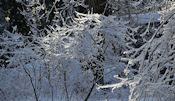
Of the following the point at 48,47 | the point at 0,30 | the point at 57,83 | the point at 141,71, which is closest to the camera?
the point at 141,71

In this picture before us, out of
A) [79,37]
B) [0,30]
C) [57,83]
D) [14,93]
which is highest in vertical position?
[79,37]

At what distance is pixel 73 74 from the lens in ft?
21.3

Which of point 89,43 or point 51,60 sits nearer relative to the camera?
point 89,43

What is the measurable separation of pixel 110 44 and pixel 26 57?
7.71 ft

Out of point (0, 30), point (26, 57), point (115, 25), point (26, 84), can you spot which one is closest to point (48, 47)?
point (26, 57)

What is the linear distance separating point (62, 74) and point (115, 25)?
2154mm

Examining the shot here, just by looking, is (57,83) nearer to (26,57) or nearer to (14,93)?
(26,57)

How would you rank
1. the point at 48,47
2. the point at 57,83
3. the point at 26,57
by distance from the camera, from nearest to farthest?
the point at 48,47 < the point at 26,57 < the point at 57,83

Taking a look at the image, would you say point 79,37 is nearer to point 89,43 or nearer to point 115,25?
point 89,43

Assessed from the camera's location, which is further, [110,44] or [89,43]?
[110,44]

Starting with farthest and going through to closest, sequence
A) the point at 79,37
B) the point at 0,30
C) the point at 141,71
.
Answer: the point at 0,30 < the point at 79,37 < the point at 141,71

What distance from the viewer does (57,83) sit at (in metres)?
6.46

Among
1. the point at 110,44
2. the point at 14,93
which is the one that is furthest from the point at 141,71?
the point at 14,93

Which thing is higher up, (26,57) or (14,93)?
(26,57)
